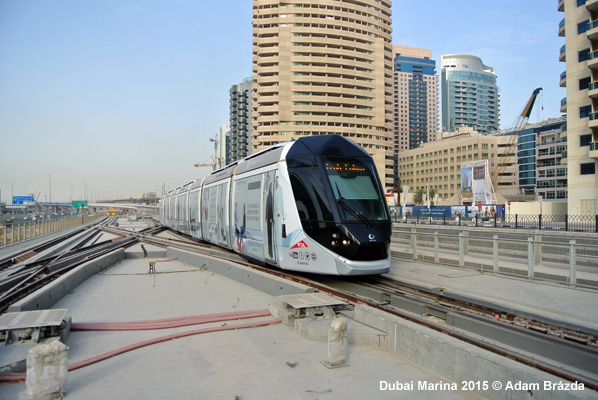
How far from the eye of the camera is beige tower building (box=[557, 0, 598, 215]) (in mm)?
44781

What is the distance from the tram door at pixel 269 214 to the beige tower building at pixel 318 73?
9693cm

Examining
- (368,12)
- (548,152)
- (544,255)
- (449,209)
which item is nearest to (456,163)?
(548,152)

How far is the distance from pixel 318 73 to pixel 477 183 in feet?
238

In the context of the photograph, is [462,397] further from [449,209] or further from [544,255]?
[449,209]

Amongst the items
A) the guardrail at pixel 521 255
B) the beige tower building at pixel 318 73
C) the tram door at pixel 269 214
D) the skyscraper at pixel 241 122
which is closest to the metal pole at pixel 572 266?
the guardrail at pixel 521 255

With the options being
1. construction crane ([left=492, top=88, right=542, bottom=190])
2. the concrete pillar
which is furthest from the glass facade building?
the concrete pillar

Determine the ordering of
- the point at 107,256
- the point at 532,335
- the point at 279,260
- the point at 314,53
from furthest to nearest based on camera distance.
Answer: the point at 314,53 → the point at 107,256 → the point at 279,260 → the point at 532,335

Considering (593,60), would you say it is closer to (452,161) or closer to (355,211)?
(355,211)

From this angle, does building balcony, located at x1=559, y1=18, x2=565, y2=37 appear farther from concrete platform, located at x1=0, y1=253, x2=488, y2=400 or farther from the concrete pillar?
the concrete pillar

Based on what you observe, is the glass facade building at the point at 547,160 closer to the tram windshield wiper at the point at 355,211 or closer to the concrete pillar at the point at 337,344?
the tram windshield wiper at the point at 355,211

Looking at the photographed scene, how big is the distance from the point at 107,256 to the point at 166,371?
Answer: 11.7 metres

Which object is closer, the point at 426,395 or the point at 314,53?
the point at 426,395

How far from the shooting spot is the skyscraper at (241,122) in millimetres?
167725

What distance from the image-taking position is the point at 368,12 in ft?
392
